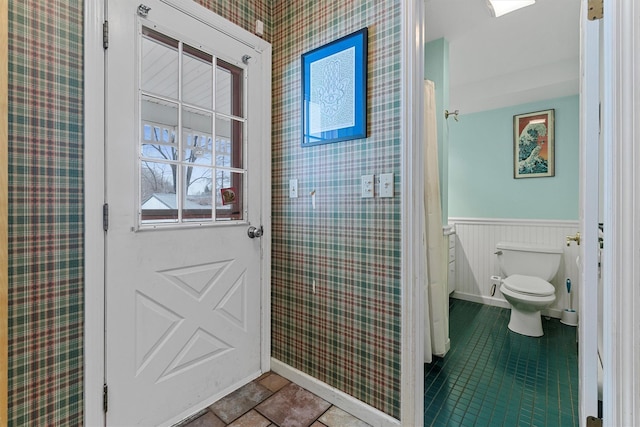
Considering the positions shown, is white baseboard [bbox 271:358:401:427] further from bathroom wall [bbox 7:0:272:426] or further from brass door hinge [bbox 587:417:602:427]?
bathroom wall [bbox 7:0:272:426]

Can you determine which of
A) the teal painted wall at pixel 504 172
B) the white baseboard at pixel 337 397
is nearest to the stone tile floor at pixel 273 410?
the white baseboard at pixel 337 397

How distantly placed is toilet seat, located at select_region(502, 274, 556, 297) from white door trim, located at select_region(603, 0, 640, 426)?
1.63m

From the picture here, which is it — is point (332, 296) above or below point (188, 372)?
above

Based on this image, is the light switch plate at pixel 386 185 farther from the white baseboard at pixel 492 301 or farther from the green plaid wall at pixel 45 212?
the white baseboard at pixel 492 301

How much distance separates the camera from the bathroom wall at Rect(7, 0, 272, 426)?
3.57ft

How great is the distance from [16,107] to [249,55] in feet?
3.70

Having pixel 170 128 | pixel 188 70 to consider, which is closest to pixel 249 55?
pixel 188 70

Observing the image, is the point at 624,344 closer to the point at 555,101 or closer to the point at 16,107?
the point at 16,107

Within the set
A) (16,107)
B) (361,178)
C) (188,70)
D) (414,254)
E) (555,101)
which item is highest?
(555,101)

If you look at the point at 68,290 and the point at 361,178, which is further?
the point at 361,178

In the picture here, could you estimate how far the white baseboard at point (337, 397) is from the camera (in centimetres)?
147

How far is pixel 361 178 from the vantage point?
1.55 metres

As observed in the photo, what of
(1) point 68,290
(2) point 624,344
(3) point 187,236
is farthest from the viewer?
(3) point 187,236

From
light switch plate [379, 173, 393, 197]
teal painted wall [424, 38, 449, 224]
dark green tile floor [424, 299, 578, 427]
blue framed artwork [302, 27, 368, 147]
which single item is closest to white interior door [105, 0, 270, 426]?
blue framed artwork [302, 27, 368, 147]
